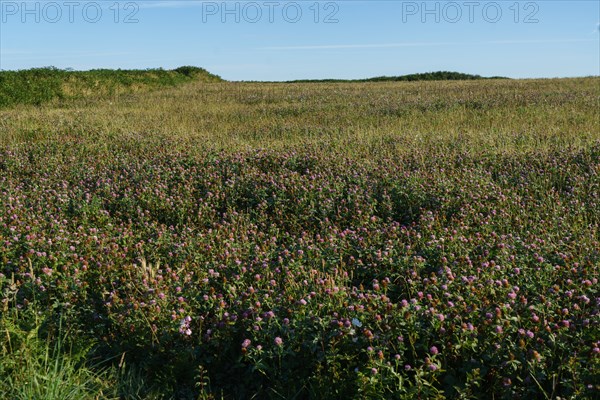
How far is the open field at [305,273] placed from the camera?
127 inches

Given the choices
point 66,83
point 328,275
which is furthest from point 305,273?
point 66,83

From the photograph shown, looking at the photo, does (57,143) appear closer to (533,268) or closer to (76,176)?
(76,176)

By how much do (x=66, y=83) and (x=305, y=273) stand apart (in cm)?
2727

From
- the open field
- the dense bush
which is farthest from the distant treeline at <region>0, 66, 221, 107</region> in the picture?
the dense bush

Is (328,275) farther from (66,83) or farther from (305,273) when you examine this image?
(66,83)

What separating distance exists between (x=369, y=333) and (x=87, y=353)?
1.99 meters

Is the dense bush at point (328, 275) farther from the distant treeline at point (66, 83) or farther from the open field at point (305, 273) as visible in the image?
the distant treeline at point (66, 83)

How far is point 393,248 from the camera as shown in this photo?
15.9 ft

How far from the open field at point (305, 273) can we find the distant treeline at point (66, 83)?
16239mm

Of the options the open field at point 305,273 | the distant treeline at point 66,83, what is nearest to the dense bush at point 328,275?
the open field at point 305,273

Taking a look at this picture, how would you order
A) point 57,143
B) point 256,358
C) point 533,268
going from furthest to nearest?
point 57,143 < point 533,268 < point 256,358

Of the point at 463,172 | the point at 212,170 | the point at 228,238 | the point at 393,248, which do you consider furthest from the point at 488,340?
the point at 212,170

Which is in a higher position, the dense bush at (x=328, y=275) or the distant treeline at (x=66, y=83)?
the distant treeline at (x=66, y=83)

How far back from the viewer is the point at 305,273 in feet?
14.0
